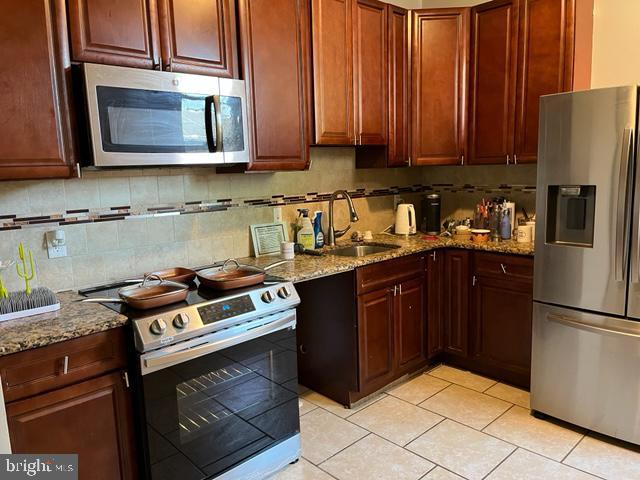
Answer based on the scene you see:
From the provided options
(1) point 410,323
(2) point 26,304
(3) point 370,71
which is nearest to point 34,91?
(2) point 26,304

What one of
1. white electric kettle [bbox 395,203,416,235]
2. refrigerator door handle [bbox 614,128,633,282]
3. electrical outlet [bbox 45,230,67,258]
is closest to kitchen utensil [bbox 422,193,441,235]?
white electric kettle [bbox 395,203,416,235]

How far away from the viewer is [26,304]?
188cm

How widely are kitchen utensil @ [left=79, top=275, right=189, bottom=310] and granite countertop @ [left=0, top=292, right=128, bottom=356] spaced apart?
0.24ft

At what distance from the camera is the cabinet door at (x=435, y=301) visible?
3.22 metres

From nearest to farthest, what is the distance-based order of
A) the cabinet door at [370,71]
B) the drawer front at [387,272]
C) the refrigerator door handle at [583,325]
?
the refrigerator door handle at [583,325] < the drawer front at [387,272] < the cabinet door at [370,71]

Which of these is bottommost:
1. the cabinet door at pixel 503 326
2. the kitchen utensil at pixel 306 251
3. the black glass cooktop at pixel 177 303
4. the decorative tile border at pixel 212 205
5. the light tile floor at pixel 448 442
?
the light tile floor at pixel 448 442

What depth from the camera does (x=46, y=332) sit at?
5.46ft

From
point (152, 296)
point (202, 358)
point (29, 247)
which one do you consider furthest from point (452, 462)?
point (29, 247)

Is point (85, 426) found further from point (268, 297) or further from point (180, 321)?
point (268, 297)

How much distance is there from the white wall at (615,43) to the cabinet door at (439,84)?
30.4 inches

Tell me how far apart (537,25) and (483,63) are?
384mm

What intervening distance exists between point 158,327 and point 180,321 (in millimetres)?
89

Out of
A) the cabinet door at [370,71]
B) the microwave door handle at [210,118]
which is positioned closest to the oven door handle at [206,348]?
the microwave door handle at [210,118]

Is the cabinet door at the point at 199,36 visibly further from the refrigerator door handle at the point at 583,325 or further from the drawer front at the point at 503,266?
the refrigerator door handle at the point at 583,325
